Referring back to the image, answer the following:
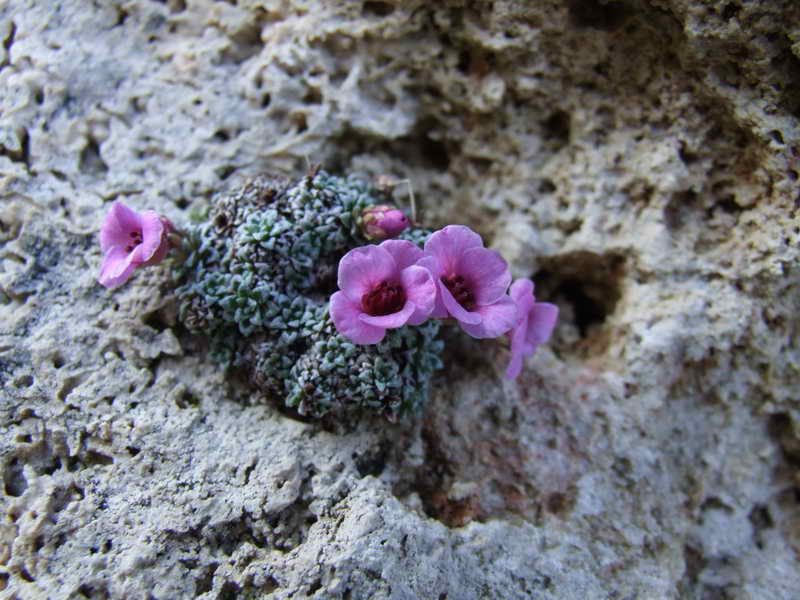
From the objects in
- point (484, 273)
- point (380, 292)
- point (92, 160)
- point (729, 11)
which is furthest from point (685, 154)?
point (92, 160)

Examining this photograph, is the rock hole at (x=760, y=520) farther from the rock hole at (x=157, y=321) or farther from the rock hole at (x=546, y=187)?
the rock hole at (x=157, y=321)

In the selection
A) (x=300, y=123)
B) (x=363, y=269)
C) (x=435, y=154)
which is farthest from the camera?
(x=435, y=154)

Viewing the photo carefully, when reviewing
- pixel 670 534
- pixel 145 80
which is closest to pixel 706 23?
pixel 670 534

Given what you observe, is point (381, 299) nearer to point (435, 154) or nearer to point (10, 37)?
point (435, 154)

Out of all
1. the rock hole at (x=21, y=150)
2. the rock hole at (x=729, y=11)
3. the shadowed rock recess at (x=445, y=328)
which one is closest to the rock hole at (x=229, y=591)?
the shadowed rock recess at (x=445, y=328)

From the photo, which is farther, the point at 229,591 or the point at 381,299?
the point at 381,299

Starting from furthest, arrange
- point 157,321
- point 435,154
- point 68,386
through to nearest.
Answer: point 435,154
point 157,321
point 68,386

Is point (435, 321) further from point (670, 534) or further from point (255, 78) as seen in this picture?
point (255, 78)
